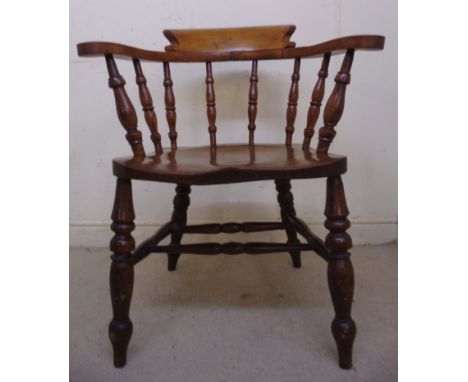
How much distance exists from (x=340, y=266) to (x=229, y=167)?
34 centimetres

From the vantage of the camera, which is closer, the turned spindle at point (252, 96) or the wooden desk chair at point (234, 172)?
the wooden desk chair at point (234, 172)

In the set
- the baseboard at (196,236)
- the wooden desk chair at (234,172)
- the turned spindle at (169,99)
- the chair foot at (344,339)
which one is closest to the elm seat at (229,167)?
the wooden desk chair at (234,172)

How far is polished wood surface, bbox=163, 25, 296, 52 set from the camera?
1271 millimetres

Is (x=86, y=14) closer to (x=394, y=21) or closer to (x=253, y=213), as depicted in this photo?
(x=253, y=213)

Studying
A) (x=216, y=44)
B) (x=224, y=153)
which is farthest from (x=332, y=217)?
(x=216, y=44)

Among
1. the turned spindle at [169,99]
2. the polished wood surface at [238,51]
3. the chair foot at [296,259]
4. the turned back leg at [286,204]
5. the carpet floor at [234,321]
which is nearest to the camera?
the polished wood surface at [238,51]

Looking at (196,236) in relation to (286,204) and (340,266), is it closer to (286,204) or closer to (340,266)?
(286,204)

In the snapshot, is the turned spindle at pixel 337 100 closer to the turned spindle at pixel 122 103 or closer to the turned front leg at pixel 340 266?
the turned front leg at pixel 340 266

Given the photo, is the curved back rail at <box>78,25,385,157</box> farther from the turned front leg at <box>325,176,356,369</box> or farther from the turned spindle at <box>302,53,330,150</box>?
the turned front leg at <box>325,176,356,369</box>

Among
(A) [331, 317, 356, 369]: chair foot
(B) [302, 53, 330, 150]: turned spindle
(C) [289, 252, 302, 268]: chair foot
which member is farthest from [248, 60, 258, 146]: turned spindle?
(A) [331, 317, 356, 369]: chair foot

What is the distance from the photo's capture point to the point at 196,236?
5.66ft

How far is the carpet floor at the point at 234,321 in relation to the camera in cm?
95

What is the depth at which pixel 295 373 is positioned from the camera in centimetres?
93

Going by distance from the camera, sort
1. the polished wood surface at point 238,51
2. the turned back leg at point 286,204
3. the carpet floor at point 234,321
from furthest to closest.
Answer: the turned back leg at point 286,204 < the carpet floor at point 234,321 < the polished wood surface at point 238,51
